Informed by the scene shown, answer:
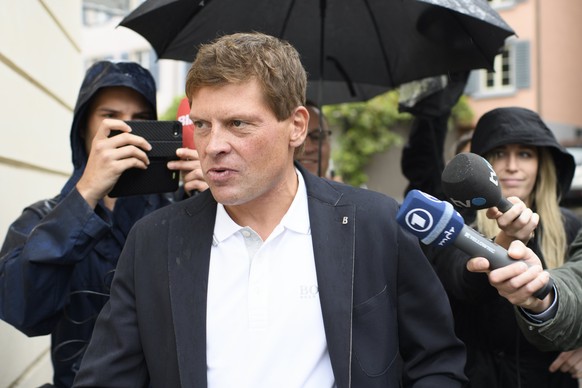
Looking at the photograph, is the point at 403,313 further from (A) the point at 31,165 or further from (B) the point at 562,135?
(B) the point at 562,135

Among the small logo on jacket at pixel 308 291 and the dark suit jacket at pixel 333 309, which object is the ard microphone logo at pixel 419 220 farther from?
the small logo on jacket at pixel 308 291

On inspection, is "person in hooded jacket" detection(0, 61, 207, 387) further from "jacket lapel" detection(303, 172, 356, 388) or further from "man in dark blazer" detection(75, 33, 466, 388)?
"jacket lapel" detection(303, 172, 356, 388)

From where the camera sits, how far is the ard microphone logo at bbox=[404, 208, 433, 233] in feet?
5.86

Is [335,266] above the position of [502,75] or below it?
below

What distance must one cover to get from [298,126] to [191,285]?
63cm

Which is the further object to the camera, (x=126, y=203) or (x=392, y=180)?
(x=392, y=180)

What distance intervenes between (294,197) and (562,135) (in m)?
21.5

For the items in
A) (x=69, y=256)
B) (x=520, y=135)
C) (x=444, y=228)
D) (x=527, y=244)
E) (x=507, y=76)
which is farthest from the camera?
(x=507, y=76)

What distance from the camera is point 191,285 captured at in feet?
6.70

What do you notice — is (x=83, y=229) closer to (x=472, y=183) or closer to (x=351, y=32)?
(x=472, y=183)

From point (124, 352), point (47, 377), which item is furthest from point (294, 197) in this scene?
point (47, 377)

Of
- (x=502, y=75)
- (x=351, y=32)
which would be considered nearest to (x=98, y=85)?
(x=351, y=32)

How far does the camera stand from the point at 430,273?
2.12m

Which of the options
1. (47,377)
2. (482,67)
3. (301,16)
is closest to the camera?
(482,67)
